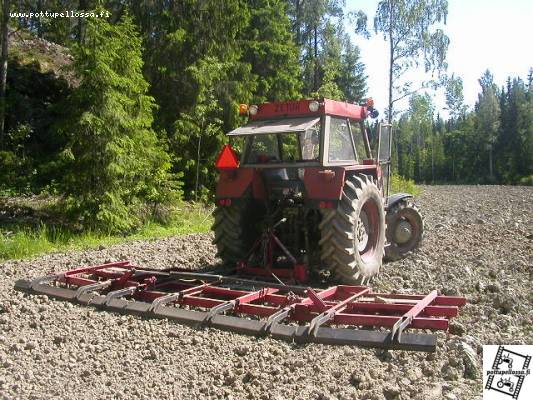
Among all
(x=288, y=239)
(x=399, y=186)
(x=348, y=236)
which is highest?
(x=399, y=186)

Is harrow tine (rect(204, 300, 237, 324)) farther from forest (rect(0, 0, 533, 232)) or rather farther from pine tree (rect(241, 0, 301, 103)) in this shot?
pine tree (rect(241, 0, 301, 103))

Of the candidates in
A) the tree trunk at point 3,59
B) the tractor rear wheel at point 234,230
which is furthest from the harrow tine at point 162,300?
the tree trunk at point 3,59

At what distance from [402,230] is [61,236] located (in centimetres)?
581

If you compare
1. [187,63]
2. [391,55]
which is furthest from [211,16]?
[391,55]

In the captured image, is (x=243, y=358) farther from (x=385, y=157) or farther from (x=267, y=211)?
(x=385, y=157)

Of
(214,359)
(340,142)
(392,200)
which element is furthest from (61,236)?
(214,359)

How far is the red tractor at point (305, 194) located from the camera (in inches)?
234

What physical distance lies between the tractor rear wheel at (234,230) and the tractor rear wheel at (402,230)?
7.53ft

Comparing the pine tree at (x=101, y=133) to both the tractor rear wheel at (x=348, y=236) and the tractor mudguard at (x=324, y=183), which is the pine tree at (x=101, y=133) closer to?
the tractor mudguard at (x=324, y=183)

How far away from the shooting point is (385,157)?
293 inches

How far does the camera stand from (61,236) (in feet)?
31.4

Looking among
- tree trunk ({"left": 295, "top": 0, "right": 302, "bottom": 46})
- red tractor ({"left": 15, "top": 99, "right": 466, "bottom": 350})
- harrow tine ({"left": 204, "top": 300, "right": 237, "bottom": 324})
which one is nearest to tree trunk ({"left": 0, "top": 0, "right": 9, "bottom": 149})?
red tractor ({"left": 15, "top": 99, "right": 466, "bottom": 350})

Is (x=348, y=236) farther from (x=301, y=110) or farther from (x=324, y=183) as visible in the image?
(x=301, y=110)

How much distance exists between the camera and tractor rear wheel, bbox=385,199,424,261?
7961 mm
